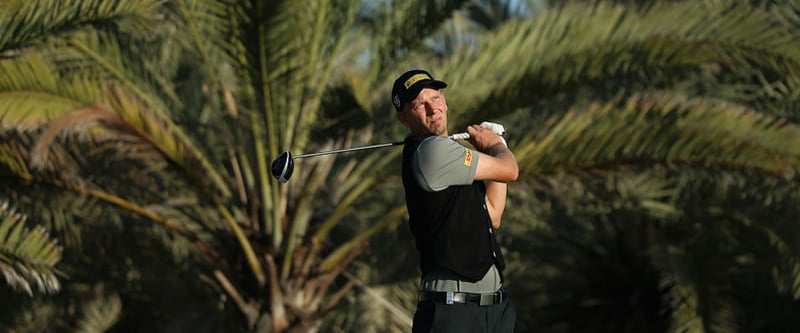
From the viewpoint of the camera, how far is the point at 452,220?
473 centimetres

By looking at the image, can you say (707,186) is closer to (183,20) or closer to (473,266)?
(183,20)

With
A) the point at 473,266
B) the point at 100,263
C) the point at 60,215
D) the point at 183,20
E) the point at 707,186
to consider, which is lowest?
the point at 100,263

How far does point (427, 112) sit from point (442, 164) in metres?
0.35

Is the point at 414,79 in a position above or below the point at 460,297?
above

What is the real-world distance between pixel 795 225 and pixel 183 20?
5172 mm

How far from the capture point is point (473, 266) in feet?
15.6

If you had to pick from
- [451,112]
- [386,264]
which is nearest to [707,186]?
[386,264]

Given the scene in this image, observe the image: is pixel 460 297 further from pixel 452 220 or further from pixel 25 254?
pixel 25 254

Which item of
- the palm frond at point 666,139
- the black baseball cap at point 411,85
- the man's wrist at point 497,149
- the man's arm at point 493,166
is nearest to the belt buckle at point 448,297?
the man's arm at point 493,166

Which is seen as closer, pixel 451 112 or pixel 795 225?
pixel 451 112

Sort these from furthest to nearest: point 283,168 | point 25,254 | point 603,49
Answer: point 603,49
point 25,254
point 283,168

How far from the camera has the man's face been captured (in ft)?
16.0

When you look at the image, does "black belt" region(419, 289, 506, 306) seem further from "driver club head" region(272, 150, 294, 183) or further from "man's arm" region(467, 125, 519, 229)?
"driver club head" region(272, 150, 294, 183)

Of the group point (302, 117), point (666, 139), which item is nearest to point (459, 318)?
point (666, 139)
